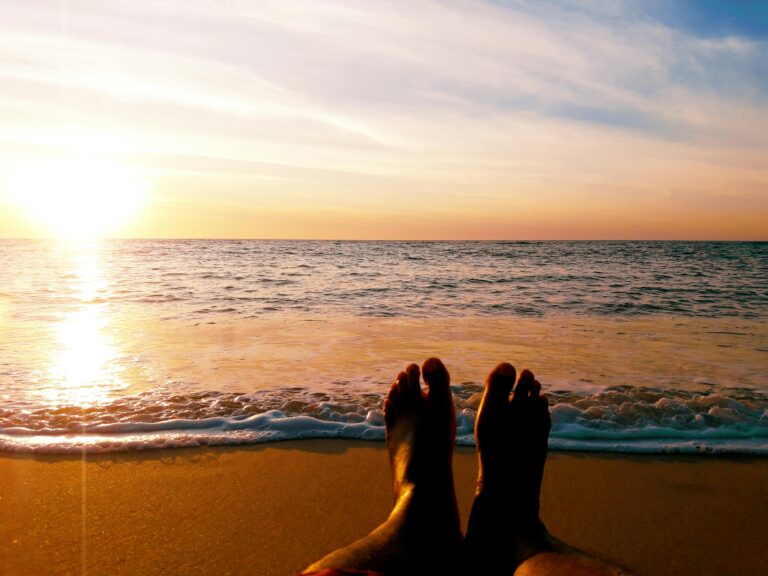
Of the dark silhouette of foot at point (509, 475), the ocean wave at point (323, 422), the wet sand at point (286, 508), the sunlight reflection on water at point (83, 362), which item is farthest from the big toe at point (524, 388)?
the sunlight reflection on water at point (83, 362)

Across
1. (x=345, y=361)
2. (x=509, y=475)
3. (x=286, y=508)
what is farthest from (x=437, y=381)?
(x=345, y=361)

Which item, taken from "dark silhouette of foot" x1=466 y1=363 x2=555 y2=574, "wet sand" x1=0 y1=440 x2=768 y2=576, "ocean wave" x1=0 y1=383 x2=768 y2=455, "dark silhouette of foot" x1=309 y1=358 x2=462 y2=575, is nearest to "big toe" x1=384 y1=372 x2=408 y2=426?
"dark silhouette of foot" x1=309 y1=358 x2=462 y2=575

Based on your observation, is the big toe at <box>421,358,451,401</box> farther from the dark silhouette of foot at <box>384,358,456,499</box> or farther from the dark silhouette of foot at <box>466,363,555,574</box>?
the dark silhouette of foot at <box>466,363,555,574</box>

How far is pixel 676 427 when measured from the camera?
3.36 metres

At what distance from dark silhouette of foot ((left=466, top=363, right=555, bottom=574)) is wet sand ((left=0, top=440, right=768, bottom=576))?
22cm

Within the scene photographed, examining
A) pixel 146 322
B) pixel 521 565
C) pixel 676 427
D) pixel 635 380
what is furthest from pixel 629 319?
pixel 521 565

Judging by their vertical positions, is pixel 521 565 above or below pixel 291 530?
above

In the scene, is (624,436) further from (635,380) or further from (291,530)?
(291,530)

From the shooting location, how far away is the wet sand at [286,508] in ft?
6.59

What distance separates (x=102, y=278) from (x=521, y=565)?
47.0 feet

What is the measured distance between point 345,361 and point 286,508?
8.66 ft

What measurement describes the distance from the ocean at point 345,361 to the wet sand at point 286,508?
0.77 feet

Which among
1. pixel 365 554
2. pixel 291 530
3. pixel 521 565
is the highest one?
pixel 365 554

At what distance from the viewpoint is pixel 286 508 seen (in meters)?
2.35
